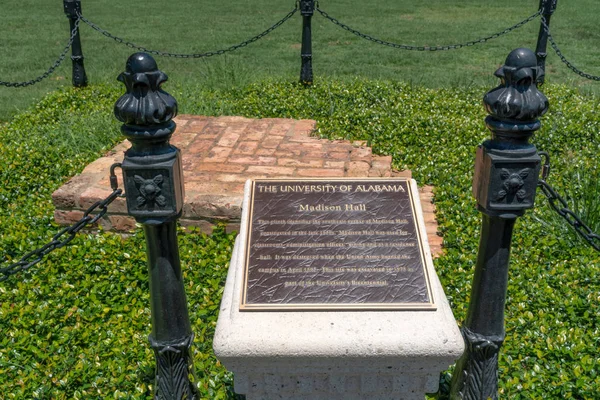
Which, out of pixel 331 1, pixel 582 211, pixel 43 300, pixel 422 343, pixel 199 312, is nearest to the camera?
pixel 422 343

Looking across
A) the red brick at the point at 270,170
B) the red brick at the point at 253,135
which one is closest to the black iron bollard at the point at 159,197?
the red brick at the point at 270,170

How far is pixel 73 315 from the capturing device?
373 cm

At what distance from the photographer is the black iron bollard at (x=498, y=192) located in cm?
236

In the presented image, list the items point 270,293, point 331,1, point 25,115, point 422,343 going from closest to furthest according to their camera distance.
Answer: point 422,343 < point 270,293 < point 25,115 < point 331,1

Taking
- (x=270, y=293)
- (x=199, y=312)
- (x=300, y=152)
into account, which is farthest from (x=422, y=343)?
(x=300, y=152)

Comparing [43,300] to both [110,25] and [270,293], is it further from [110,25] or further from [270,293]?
[110,25]

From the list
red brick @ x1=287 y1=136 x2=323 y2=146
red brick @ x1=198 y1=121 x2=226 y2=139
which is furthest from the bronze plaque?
red brick @ x1=198 y1=121 x2=226 y2=139

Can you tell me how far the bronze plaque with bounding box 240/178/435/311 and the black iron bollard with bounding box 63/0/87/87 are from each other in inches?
235

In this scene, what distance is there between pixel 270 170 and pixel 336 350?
114 inches

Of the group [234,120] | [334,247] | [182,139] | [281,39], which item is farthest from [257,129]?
[281,39]

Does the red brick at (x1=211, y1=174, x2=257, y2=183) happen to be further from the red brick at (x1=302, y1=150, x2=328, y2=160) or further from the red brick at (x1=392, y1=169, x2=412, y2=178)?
the red brick at (x1=392, y1=169, x2=412, y2=178)

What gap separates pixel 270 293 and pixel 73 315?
62.5 inches

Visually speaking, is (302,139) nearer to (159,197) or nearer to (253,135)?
(253,135)

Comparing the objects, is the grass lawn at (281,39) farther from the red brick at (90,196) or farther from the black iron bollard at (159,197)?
the black iron bollard at (159,197)
